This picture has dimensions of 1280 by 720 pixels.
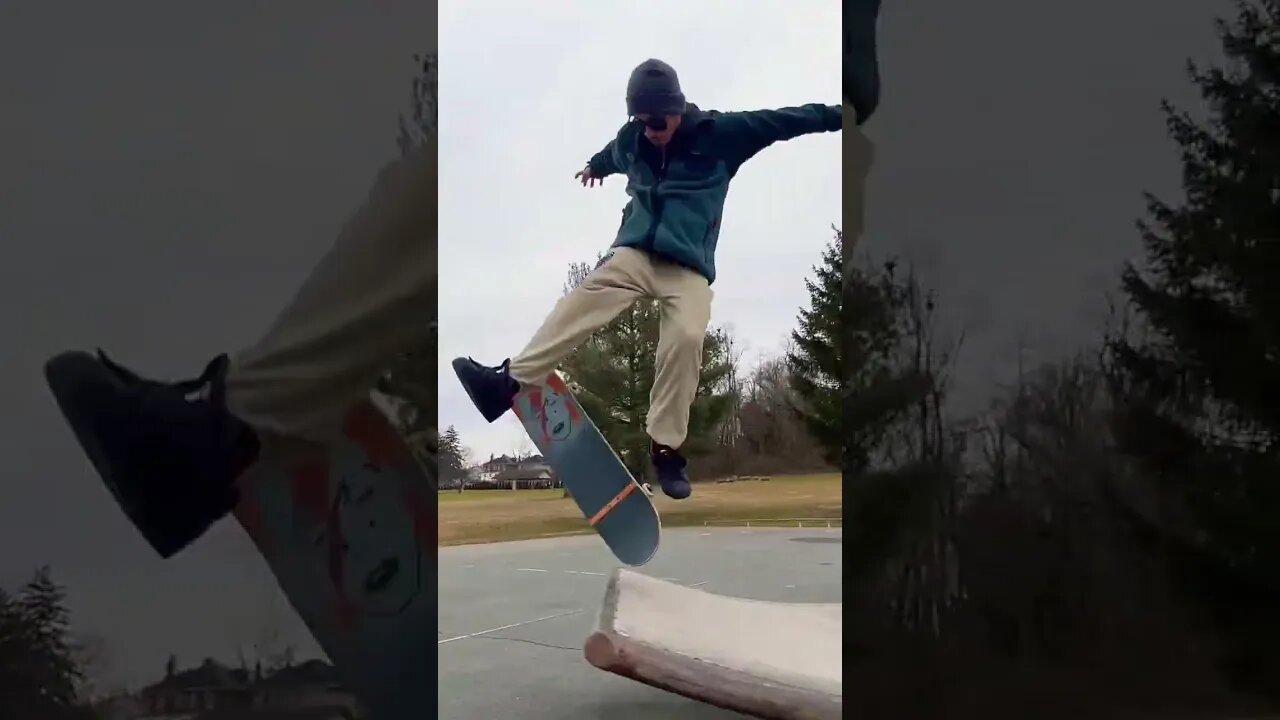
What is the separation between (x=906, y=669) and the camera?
2.42m

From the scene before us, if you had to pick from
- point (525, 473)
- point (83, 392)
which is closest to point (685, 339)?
point (83, 392)

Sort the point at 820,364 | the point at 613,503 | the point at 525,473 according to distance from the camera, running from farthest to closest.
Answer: the point at 525,473, the point at 820,364, the point at 613,503

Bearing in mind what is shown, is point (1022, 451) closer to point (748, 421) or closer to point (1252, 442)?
point (1252, 442)

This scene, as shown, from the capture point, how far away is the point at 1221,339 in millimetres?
2463

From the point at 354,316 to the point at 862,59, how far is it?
67.7 inches

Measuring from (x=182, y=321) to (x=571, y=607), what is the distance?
2883mm

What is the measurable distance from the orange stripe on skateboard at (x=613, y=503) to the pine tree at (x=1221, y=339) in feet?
5.57

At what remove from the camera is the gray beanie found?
3070 millimetres

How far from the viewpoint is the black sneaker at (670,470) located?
10.3 ft

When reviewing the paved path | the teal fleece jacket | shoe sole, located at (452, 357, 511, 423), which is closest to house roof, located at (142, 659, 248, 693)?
the paved path

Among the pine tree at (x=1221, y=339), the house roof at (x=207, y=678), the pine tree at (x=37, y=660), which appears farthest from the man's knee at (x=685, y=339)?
the pine tree at (x=37, y=660)

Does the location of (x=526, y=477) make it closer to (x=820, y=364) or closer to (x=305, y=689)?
(x=820, y=364)

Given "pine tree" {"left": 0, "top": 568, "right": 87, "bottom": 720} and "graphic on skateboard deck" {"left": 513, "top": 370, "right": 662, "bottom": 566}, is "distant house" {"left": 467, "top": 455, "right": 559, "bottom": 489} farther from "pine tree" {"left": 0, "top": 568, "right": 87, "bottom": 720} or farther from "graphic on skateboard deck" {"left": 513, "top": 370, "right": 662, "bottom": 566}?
"pine tree" {"left": 0, "top": 568, "right": 87, "bottom": 720}

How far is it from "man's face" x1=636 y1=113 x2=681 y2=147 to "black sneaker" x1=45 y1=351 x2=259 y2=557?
170 cm
